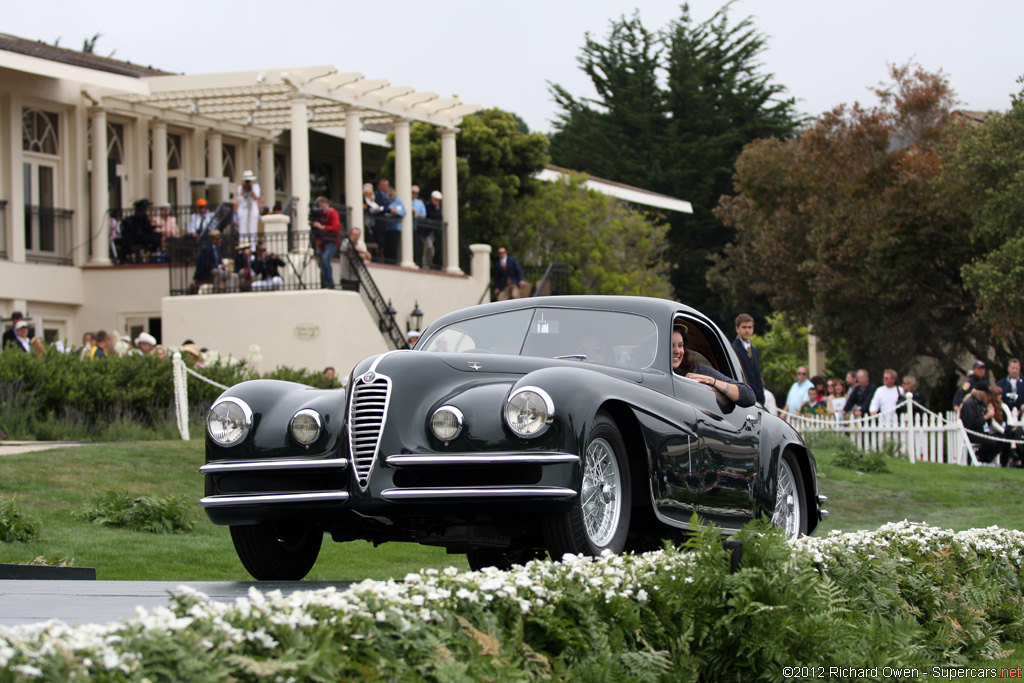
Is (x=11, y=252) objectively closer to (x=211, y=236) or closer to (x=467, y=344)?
(x=211, y=236)

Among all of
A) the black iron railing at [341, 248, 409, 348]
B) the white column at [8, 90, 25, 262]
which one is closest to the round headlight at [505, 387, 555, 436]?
the black iron railing at [341, 248, 409, 348]

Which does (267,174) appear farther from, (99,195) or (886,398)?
(886,398)

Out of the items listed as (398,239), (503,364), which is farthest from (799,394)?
(503,364)

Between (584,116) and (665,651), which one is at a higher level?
(584,116)

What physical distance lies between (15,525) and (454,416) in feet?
16.2

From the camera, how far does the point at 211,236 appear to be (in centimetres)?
2633

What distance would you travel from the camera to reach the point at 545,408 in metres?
6.25

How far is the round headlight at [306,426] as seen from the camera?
678 cm

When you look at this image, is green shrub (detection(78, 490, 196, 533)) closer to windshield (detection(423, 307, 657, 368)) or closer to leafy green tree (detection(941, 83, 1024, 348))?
windshield (detection(423, 307, 657, 368))

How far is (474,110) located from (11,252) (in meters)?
11.5

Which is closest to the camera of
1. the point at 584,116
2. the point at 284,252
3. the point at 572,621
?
the point at 572,621

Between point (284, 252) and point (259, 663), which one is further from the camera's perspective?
point (284, 252)

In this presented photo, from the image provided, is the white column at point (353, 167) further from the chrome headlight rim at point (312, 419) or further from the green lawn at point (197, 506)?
the chrome headlight rim at point (312, 419)

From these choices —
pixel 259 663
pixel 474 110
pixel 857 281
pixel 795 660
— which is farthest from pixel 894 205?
pixel 259 663
